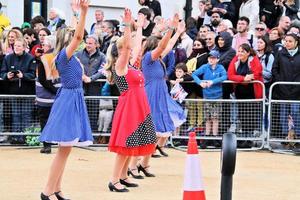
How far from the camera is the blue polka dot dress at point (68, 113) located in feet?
28.6

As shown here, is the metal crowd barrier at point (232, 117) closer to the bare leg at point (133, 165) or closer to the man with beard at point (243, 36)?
the man with beard at point (243, 36)

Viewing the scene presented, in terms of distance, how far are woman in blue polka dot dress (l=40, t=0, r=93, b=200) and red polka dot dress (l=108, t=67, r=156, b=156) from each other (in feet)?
2.19

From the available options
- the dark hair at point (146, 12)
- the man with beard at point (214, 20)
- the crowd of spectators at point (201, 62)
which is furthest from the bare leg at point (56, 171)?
the man with beard at point (214, 20)

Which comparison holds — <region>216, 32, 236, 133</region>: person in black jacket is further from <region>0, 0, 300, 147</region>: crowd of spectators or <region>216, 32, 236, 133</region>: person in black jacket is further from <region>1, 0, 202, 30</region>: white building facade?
<region>1, 0, 202, 30</region>: white building facade

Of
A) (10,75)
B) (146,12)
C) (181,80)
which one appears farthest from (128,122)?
(146,12)

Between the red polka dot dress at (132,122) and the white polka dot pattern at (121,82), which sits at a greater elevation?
the white polka dot pattern at (121,82)

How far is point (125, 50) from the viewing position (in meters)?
9.19

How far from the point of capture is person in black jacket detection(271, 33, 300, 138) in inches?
531

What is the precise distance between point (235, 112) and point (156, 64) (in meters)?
2.81

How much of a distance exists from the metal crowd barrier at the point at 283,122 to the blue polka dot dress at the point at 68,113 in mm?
5270

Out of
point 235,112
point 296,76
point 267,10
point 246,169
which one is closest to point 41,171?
point 246,169

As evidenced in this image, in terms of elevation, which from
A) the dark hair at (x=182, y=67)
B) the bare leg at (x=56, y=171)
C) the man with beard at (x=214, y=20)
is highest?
the man with beard at (x=214, y=20)

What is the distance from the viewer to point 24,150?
13.5m

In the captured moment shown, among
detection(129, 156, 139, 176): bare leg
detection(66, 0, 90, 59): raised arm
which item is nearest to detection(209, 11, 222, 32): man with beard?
detection(129, 156, 139, 176): bare leg
